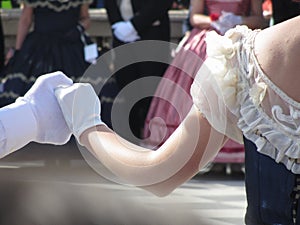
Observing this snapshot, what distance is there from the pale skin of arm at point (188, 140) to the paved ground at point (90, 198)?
140 cm

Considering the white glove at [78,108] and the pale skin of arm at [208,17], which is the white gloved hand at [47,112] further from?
the pale skin of arm at [208,17]

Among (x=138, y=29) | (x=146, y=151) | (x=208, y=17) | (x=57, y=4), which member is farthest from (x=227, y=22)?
(x=146, y=151)

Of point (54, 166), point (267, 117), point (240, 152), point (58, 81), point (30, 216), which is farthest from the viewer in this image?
point (54, 166)

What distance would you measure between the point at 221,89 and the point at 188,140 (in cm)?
12

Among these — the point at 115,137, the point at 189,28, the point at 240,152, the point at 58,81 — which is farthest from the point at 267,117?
the point at 189,28

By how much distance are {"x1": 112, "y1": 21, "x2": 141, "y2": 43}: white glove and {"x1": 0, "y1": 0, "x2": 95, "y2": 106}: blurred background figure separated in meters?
0.24

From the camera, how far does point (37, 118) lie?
6.25 ft

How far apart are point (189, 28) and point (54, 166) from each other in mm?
1277

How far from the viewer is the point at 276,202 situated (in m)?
1.80

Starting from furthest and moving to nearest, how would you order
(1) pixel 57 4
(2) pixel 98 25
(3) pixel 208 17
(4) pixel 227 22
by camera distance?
1. (2) pixel 98 25
2. (1) pixel 57 4
3. (3) pixel 208 17
4. (4) pixel 227 22

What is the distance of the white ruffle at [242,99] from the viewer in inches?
70.1

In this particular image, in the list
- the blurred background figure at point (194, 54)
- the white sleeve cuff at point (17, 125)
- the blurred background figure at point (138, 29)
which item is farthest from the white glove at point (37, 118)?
the blurred background figure at point (138, 29)

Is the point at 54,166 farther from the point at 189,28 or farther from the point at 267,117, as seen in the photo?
the point at 267,117

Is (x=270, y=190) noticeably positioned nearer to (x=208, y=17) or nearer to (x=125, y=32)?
(x=208, y=17)
